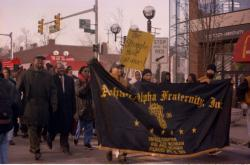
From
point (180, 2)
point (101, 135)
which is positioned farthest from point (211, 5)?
point (101, 135)

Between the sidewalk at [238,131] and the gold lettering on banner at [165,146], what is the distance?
9.44ft

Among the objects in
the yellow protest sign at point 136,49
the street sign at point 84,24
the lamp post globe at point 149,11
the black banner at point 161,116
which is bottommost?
the black banner at point 161,116

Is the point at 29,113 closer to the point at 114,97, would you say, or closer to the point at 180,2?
the point at 114,97

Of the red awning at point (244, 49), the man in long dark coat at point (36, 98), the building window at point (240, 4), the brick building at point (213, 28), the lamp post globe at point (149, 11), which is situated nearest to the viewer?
the man in long dark coat at point (36, 98)

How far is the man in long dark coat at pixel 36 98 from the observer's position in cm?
905

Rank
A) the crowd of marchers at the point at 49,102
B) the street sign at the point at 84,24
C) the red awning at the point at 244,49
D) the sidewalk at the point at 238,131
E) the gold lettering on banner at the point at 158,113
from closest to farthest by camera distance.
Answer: the crowd of marchers at the point at 49,102 < the gold lettering on banner at the point at 158,113 < the sidewalk at the point at 238,131 < the red awning at the point at 244,49 < the street sign at the point at 84,24

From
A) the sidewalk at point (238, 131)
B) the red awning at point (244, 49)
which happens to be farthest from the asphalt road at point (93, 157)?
the red awning at point (244, 49)

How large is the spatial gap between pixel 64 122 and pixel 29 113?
1.17 metres

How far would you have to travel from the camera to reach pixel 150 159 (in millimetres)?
9234

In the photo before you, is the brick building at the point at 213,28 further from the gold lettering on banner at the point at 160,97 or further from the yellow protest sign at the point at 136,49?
the gold lettering on banner at the point at 160,97

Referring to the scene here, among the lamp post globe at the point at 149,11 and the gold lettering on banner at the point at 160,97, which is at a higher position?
the lamp post globe at the point at 149,11

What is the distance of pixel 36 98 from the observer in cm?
912

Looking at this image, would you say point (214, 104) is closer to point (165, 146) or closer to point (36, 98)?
point (165, 146)

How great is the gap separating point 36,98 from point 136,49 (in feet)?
9.08
